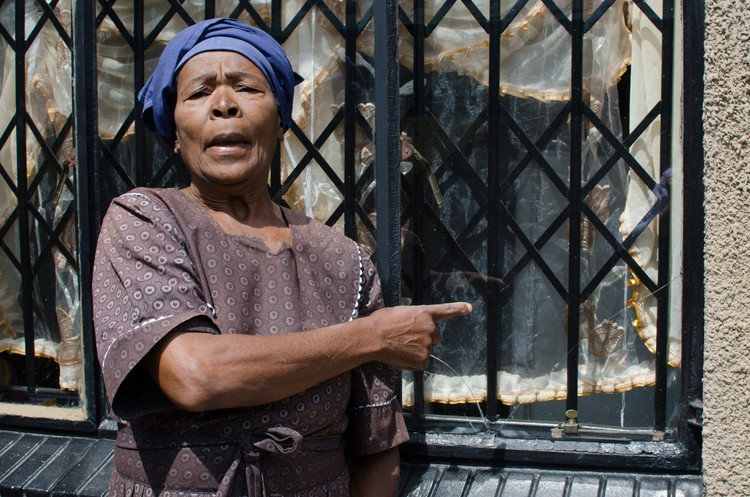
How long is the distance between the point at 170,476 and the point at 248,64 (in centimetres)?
95

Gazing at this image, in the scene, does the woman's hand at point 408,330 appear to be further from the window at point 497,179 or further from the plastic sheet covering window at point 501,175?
the plastic sheet covering window at point 501,175

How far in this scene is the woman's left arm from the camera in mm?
2213

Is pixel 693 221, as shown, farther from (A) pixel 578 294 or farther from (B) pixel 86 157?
(B) pixel 86 157

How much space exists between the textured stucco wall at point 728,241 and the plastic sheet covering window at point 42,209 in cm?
203

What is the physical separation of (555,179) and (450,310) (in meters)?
0.81

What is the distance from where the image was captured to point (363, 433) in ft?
7.11

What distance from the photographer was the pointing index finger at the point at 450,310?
6.61ft

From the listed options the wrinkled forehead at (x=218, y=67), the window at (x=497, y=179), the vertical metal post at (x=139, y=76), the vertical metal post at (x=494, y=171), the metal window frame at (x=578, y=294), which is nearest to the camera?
the wrinkled forehead at (x=218, y=67)

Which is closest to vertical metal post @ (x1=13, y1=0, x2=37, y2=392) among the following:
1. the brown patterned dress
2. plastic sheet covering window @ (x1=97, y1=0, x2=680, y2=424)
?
plastic sheet covering window @ (x1=97, y1=0, x2=680, y2=424)

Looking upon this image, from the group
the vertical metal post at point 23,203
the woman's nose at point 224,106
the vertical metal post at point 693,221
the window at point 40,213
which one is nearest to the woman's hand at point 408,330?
the woman's nose at point 224,106

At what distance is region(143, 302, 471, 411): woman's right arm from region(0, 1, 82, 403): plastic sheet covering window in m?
1.36

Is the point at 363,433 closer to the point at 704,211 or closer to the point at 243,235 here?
the point at 243,235

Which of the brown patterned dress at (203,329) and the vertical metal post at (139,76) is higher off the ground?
the vertical metal post at (139,76)

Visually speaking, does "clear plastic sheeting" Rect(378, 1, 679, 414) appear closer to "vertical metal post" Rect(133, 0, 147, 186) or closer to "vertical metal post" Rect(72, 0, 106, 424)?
"vertical metal post" Rect(133, 0, 147, 186)
